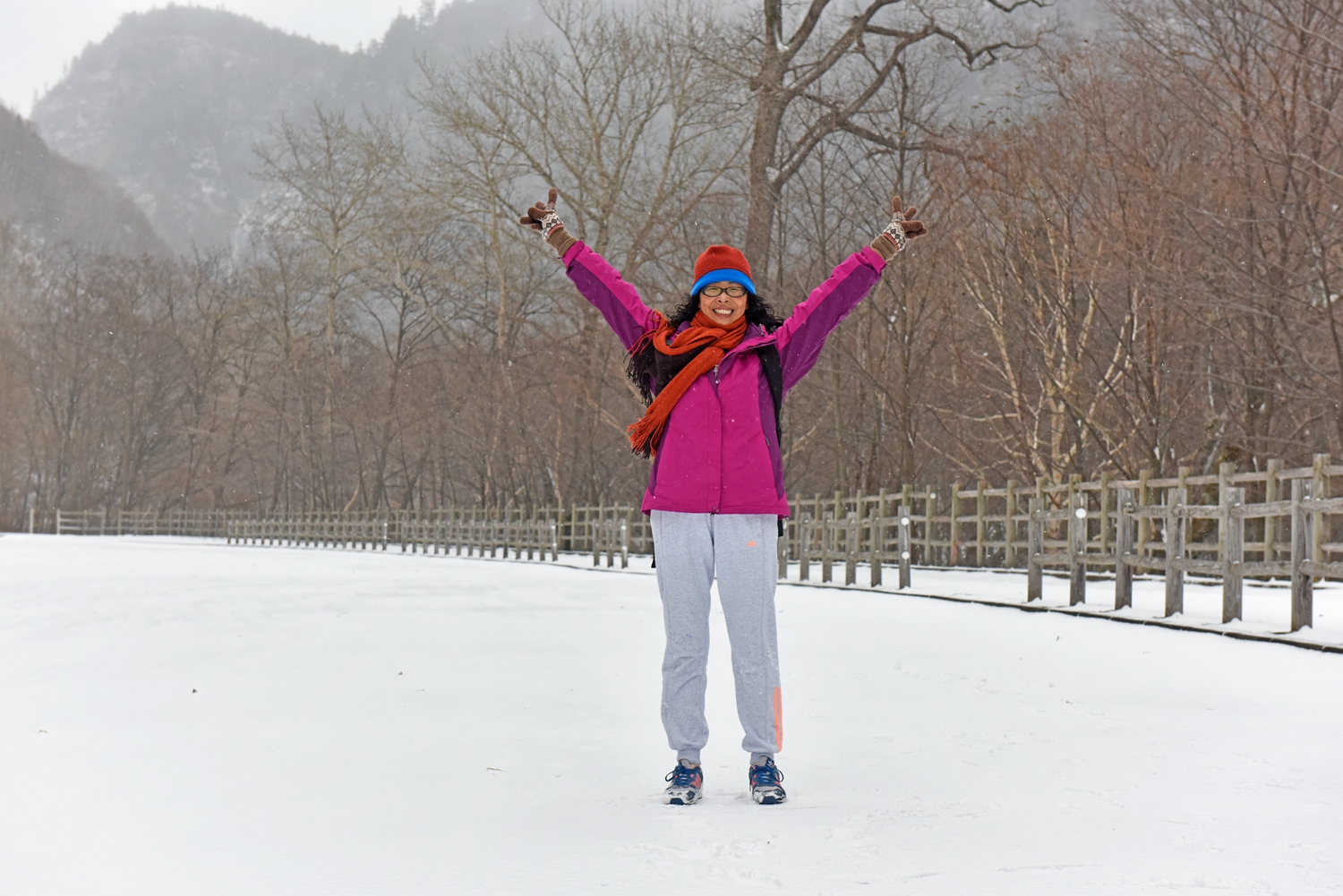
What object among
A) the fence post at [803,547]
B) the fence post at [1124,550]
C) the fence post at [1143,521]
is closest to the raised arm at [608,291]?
the fence post at [1124,550]

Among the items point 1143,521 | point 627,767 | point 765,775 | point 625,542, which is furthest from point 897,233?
point 625,542

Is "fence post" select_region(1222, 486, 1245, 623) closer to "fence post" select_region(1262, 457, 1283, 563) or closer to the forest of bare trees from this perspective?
"fence post" select_region(1262, 457, 1283, 563)

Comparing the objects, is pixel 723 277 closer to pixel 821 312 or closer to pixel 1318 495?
pixel 821 312

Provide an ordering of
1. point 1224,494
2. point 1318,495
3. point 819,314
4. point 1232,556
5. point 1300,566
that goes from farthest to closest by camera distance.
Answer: point 1224,494
point 1232,556
point 1318,495
point 1300,566
point 819,314

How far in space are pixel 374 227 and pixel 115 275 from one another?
28.8 metres

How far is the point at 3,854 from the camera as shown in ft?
10.2

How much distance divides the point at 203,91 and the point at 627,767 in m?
174

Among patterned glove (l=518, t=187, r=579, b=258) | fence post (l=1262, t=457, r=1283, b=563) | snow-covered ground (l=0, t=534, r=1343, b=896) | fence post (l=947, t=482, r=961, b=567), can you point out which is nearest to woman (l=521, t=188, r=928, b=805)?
snow-covered ground (l=0, t=534, r=1343, b=896)

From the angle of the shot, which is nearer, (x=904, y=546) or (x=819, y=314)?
(x=819, y=314)

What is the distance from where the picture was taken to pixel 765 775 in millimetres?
3789

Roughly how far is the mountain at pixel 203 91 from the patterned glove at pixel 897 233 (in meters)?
122

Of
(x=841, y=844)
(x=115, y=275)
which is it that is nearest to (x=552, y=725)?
(x=841, y=844)

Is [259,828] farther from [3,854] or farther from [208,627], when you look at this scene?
[208,627]

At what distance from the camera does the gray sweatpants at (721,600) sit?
3.96 m
